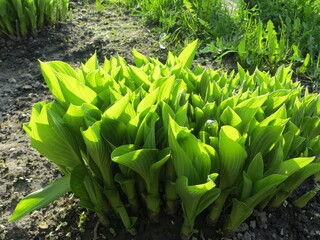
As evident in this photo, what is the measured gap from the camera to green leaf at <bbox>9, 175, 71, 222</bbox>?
4.99 feet

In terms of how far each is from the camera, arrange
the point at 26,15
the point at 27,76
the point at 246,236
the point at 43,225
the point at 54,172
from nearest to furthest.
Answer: the point at 246,236
the point at 43,225
the point at 54,172
the point at 27,76
the point at 26,15

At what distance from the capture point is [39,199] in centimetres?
155

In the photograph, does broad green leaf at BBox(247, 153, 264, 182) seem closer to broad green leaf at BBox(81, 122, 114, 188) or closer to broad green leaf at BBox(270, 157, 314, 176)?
broad green leaf at BBox(270, 157, 314, 176)

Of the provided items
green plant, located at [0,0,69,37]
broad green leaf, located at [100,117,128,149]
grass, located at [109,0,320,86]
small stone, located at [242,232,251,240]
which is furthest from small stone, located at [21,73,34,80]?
small stone, located at [242,232,251,240]

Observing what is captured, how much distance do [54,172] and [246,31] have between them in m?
2.56

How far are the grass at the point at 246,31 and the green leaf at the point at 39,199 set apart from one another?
7.29 feet

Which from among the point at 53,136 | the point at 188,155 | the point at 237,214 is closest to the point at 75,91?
the point at 53,136

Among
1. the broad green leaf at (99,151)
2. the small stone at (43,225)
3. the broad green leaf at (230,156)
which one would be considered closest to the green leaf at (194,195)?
the broad green leaf at (230,156)

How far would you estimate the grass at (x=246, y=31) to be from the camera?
11.3ft

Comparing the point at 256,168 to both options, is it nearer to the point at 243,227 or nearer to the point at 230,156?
the point at 230,156

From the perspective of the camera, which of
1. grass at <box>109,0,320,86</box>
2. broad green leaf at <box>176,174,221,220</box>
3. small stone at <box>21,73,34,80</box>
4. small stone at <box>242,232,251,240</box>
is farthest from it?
grass at <box>109,0,320,86</box>

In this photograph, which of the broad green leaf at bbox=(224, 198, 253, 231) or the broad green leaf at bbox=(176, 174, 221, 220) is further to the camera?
the broad green leaf at bbox=(224, 198, 253, 231)

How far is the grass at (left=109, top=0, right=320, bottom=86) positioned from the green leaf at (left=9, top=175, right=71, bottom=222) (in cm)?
222

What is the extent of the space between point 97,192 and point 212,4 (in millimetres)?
3215
